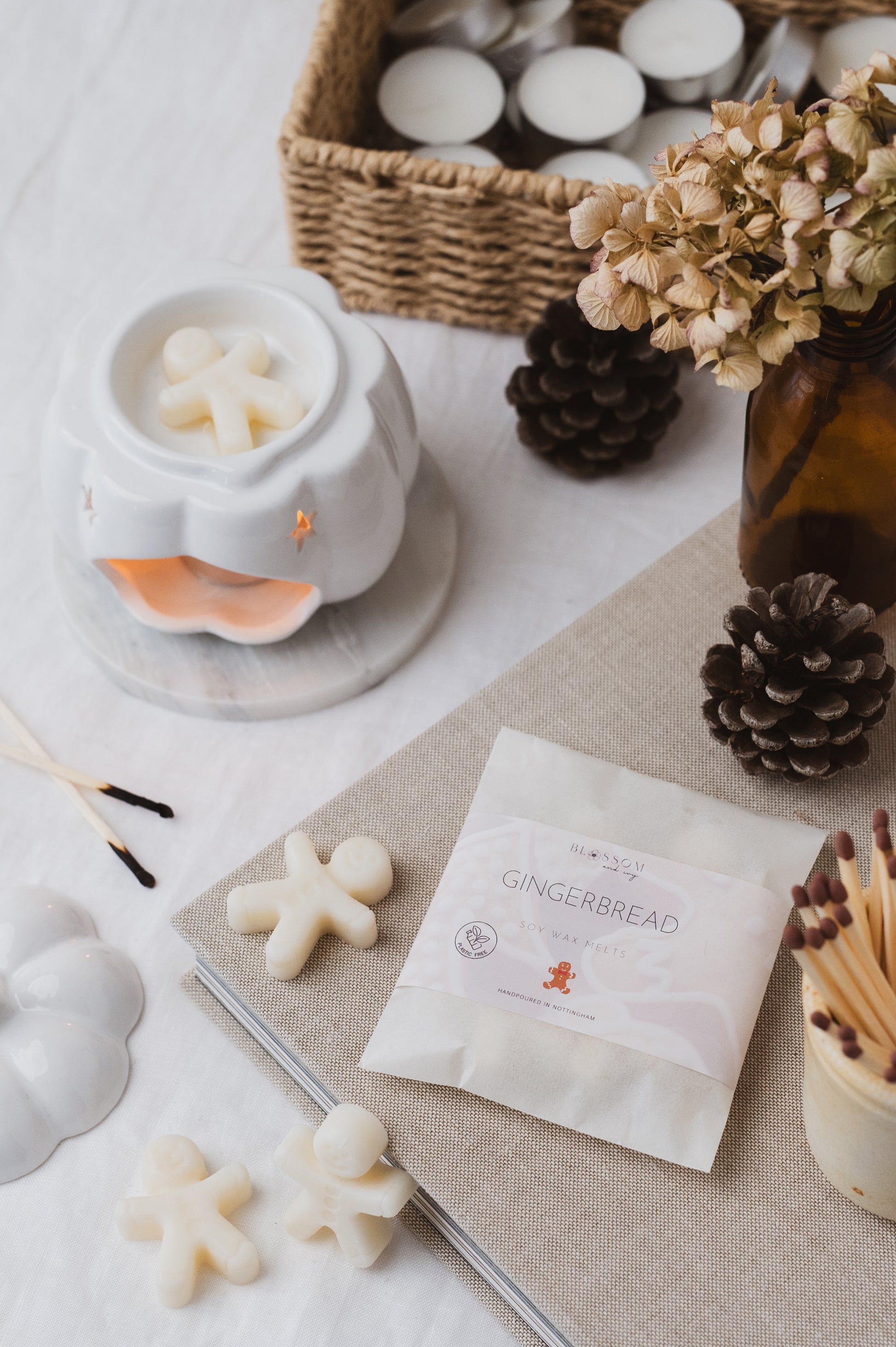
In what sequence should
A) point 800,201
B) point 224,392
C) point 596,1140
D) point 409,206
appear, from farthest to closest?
point 409,206
point 224,392
point 596,1140
point 800,201

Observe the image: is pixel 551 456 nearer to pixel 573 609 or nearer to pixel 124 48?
pixel 573 609

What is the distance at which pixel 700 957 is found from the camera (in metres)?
0.51

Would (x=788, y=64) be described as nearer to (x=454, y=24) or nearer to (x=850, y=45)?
(x=850, y=45)

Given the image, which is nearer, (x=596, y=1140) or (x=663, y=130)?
(x=596, y=1140)

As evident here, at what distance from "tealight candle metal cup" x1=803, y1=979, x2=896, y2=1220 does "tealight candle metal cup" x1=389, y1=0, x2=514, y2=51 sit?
65cm

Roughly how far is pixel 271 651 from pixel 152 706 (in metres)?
0.07

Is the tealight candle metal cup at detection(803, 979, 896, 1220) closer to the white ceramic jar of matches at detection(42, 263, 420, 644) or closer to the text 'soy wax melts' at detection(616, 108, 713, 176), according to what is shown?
the white ceramic jar of matches at detection(42, 263, 420, 644)

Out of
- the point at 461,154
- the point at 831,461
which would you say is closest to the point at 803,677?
the point at 831,461

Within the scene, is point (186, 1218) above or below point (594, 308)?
below

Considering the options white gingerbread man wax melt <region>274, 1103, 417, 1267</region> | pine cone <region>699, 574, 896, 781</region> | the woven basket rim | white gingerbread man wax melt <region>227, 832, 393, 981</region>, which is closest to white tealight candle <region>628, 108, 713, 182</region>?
the woven basket rim

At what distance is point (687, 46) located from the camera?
785 mm

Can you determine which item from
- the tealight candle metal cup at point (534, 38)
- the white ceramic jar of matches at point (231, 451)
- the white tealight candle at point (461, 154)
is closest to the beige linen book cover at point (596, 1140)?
the white ceramic jar of matches at point (231, 451)

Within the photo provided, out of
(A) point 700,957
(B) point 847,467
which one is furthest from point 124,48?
(A) point 700,957

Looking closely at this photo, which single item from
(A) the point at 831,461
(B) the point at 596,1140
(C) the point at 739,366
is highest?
(C) the point at 739,366
